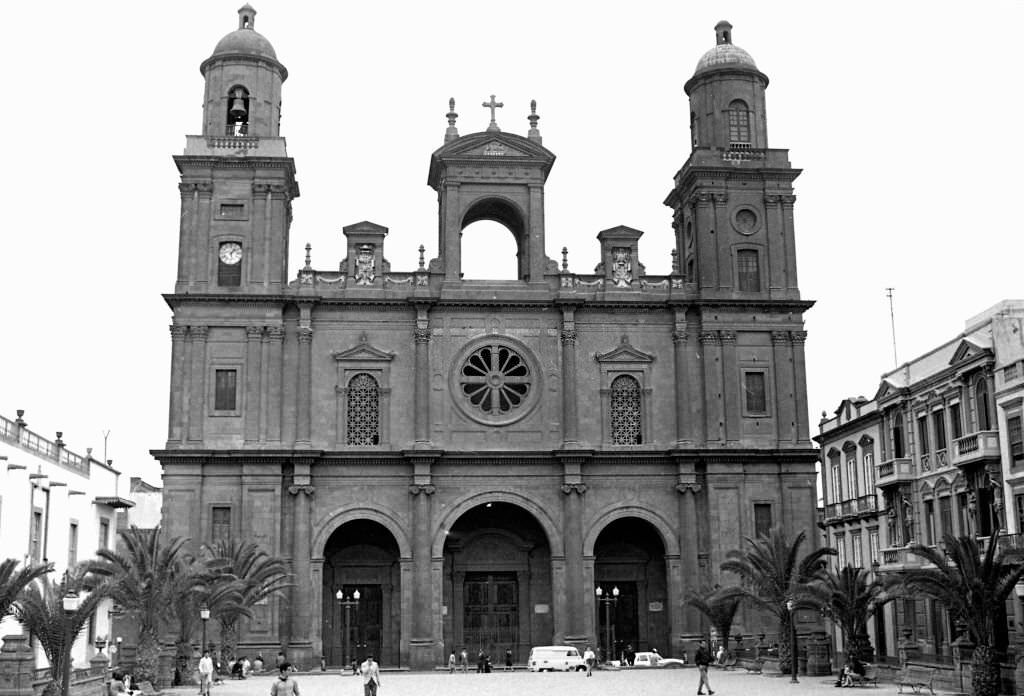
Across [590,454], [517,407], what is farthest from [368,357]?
[590,454]

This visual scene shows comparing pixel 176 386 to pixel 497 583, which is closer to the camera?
Result: pixel 176 386

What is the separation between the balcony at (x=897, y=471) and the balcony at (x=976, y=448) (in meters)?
4.51

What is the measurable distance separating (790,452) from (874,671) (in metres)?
14.0

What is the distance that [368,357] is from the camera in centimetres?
5231

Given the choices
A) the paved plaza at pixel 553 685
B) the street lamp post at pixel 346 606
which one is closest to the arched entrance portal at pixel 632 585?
the paved plaza at pixel 553 685

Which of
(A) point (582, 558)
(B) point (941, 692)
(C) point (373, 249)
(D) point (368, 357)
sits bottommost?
(B) point (941, 692)

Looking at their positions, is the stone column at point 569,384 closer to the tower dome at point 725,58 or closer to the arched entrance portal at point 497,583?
the arched entrance portal at point 497,583

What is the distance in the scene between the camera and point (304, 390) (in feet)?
169

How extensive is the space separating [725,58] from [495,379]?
18.2 metres

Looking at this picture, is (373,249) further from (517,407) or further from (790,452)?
(790,452)

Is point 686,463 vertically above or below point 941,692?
above

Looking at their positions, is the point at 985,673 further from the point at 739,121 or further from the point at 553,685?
the point at 739,121

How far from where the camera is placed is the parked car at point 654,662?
49250mm

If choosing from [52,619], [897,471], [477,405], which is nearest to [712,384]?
[897,471]
